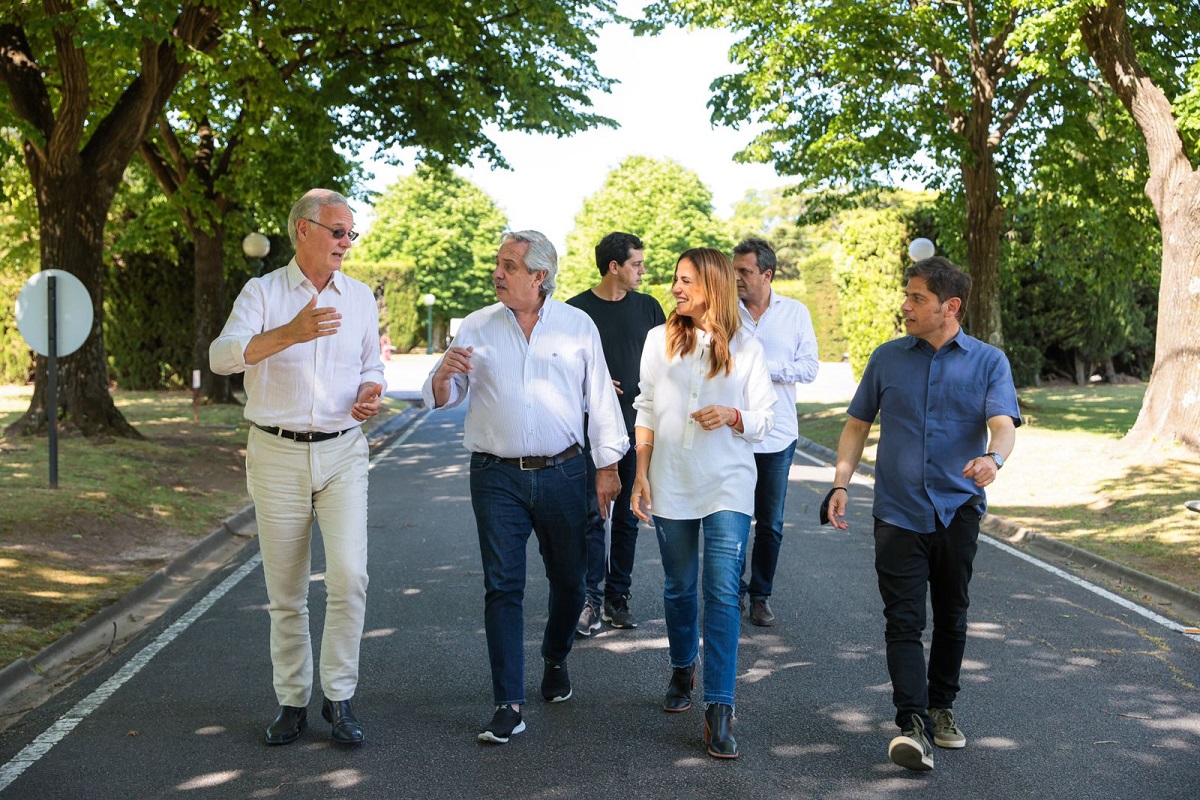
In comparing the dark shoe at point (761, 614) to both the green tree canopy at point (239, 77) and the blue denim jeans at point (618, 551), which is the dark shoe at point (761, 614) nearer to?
the blue denim jeans at point (618, 551)

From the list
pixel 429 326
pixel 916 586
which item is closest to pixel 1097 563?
Result: pixel 916 586

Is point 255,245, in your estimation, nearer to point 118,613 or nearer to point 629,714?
point 118,613

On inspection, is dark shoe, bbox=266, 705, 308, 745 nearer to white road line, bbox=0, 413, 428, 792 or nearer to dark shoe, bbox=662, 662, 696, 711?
white road line, bbox=0, 413, 428, 792

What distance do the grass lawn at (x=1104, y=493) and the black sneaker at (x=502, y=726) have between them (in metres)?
5.36

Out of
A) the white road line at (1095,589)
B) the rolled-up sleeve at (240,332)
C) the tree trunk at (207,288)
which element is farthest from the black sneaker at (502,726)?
the tree trunk at (207,288)

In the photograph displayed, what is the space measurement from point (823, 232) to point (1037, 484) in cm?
6269

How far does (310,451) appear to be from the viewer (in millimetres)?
5141

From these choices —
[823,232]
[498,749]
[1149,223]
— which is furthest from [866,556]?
[823,232]

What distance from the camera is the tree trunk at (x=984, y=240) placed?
2238 centimetres

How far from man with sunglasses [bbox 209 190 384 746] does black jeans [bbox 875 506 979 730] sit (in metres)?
2.10

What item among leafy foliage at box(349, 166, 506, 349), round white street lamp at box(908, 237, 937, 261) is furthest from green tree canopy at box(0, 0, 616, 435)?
leafy foliage at box(349, 166, 506, 349)

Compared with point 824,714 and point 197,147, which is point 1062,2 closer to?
point 824,714

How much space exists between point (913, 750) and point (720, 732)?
2.39 ft

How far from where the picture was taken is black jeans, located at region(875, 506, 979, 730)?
5.02m
